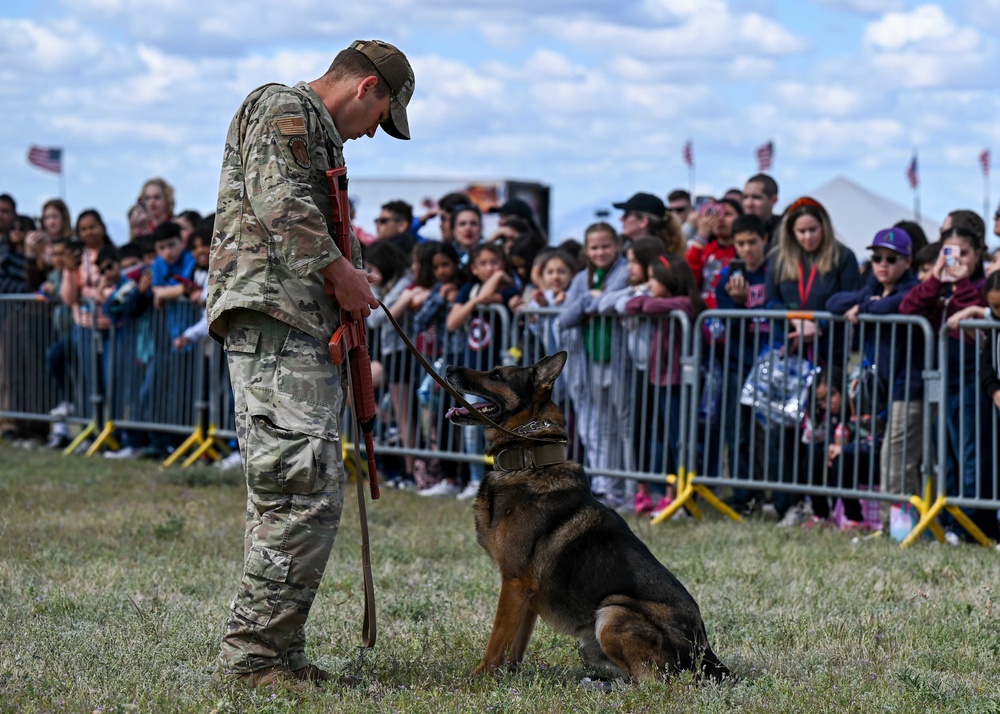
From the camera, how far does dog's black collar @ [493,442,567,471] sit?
5129mm

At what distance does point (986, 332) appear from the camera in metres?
7.97

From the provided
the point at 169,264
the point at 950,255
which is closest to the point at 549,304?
the point at 950,255

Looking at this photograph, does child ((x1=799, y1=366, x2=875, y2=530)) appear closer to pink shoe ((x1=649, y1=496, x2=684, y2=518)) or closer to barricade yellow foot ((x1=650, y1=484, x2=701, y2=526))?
barricade yellow foot ((x1=650, y1=484, x2=701, y2=526))

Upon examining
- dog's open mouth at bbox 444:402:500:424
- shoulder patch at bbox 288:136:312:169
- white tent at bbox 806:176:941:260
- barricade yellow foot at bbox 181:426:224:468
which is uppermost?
white tent at bbox 806:176:941:260

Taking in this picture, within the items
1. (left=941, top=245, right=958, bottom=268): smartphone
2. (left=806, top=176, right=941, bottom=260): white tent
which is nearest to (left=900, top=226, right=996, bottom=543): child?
(left=941, top=245, right=958, bottom=268): smartphone

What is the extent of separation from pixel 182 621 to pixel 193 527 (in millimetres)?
2850

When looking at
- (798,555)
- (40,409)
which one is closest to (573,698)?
(798,555)

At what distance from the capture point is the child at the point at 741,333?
904cm

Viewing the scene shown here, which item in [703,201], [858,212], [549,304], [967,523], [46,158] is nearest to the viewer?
[967,523]

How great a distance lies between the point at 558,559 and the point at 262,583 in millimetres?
1177

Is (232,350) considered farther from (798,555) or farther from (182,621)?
(798,555)

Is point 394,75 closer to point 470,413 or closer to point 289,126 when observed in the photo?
point 289,126

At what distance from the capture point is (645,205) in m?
10.0

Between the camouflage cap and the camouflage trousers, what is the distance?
0.88 metres
